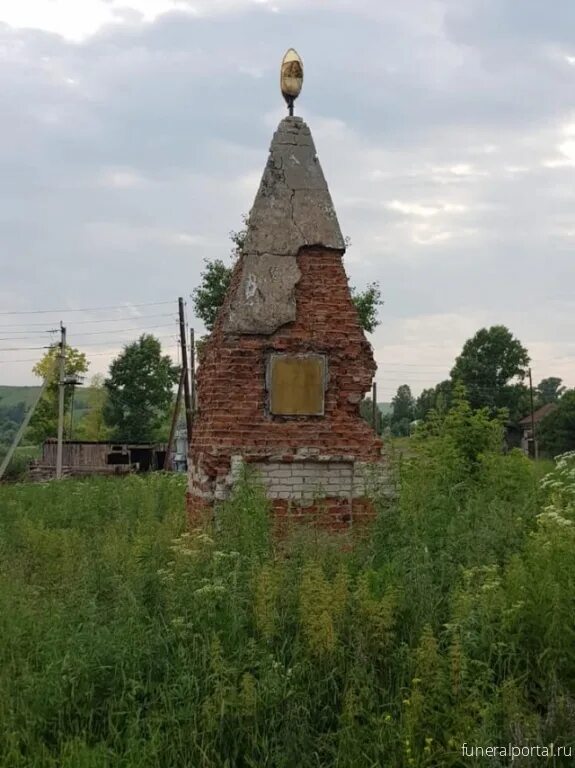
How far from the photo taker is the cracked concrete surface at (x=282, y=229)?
8.06m

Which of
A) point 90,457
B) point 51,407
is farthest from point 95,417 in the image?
point 90,457

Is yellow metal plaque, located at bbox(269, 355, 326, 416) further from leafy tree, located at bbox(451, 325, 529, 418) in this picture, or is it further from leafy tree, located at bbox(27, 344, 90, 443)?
leafy tree, located at bbox(451, 325, 529, 418)

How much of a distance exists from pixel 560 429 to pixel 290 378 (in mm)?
38352

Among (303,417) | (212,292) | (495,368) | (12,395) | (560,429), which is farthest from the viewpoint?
(12,395)

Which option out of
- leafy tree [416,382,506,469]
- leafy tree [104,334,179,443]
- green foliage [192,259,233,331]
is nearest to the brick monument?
leafy tree [416,382,506,469]

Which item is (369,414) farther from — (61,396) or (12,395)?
(12,395)

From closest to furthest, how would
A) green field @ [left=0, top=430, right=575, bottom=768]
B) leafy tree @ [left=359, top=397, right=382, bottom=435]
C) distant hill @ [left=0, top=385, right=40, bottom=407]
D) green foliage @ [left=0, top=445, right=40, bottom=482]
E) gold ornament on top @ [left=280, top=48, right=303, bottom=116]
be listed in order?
green field @ [left=0, top=430, right=575, bottom=768] → leafy tree @ [left=359, top=397, right=382, bottom=435] → gold ornament on top @ [left=280, top=48, right=303, bottom=116] → green foliage @ [left=0, top=445, right=40, bottom=482] → distant hill @ [left=0, top=385, right=40, bottom=407]

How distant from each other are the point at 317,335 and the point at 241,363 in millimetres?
892

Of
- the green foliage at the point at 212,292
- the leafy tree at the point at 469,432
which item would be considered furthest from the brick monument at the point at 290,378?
the green foliage at the point at 212,292

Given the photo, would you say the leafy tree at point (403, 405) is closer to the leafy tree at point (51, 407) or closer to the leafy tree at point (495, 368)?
the leafy tree at point (495, 368)

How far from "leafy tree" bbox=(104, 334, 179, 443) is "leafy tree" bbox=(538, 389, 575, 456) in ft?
77.3

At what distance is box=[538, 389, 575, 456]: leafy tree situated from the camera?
42.2 meters

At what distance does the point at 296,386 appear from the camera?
8.03 meters

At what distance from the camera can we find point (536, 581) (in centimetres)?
461
